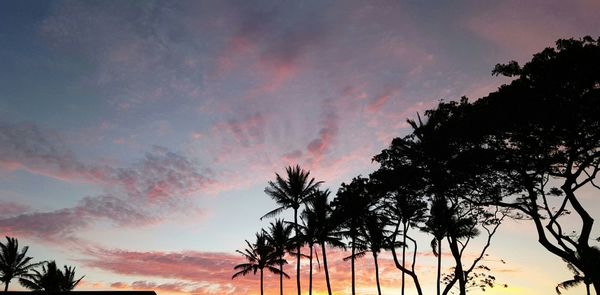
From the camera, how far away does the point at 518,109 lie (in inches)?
736

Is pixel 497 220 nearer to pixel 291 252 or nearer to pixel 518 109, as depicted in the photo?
pixel 518 109

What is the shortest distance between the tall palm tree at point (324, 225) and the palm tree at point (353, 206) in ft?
3.24

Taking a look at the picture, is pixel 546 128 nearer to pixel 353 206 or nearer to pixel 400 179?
pixel 400 179

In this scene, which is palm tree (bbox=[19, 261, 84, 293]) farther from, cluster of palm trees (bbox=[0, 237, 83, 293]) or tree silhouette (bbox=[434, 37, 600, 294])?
tree silhouette (bbox=[434, 37, 600, 294])

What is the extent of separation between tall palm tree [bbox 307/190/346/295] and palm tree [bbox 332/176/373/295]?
0.99 m

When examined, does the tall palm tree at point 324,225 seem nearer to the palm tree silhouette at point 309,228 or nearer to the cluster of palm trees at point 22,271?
the palm tree silhouette at point 309,228

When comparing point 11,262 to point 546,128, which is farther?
point 11,262

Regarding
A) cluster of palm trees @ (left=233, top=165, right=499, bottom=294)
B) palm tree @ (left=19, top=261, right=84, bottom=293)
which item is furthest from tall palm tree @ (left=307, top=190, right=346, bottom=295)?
palm tree @ (left=19, top=261, right=84, bottom=293)

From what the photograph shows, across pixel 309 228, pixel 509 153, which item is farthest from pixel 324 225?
pixel 509 153

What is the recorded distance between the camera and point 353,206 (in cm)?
3703

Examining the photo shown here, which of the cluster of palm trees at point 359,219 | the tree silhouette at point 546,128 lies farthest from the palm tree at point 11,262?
the tree silhouette at point 546,128

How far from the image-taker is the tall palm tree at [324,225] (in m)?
40.1

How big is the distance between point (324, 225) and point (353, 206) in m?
5.05

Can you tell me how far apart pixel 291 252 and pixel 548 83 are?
3613 centimetres
